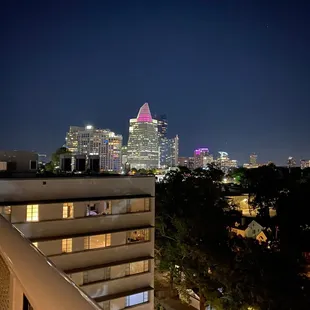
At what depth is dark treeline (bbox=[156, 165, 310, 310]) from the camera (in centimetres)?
1034

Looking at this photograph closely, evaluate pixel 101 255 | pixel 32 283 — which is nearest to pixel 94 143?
pixel 101 255

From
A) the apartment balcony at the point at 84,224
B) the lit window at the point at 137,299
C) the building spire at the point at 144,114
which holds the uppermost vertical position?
the building spire at the point at 144,114

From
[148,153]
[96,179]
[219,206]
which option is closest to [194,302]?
[219,206]

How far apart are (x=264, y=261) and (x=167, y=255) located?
630cm

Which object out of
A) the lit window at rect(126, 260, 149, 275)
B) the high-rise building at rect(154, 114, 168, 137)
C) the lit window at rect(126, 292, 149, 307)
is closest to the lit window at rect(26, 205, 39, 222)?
the lit window at rect(126, 260, 149, 275)

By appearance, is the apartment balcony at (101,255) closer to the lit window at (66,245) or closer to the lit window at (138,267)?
the lit window at (66,245)

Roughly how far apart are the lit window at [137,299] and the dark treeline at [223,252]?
2.47m

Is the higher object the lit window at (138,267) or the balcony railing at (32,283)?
the balcony railing at (32,283)

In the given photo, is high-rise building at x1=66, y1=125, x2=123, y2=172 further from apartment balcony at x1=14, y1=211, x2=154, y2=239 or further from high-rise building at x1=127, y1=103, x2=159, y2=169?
high-rise building at x1=127, y1=103, x2=159, y2=169

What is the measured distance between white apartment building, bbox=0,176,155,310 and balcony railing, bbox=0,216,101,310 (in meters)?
8.77

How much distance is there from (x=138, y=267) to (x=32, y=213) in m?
4.48

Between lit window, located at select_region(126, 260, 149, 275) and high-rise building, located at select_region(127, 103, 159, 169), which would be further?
high-rise building, located at select_region(127, 103, 159, 169)

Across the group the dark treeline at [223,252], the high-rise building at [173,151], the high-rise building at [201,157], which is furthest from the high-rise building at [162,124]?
the dark treeline at [223,252]

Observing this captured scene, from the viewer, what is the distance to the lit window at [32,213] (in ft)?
31.8
